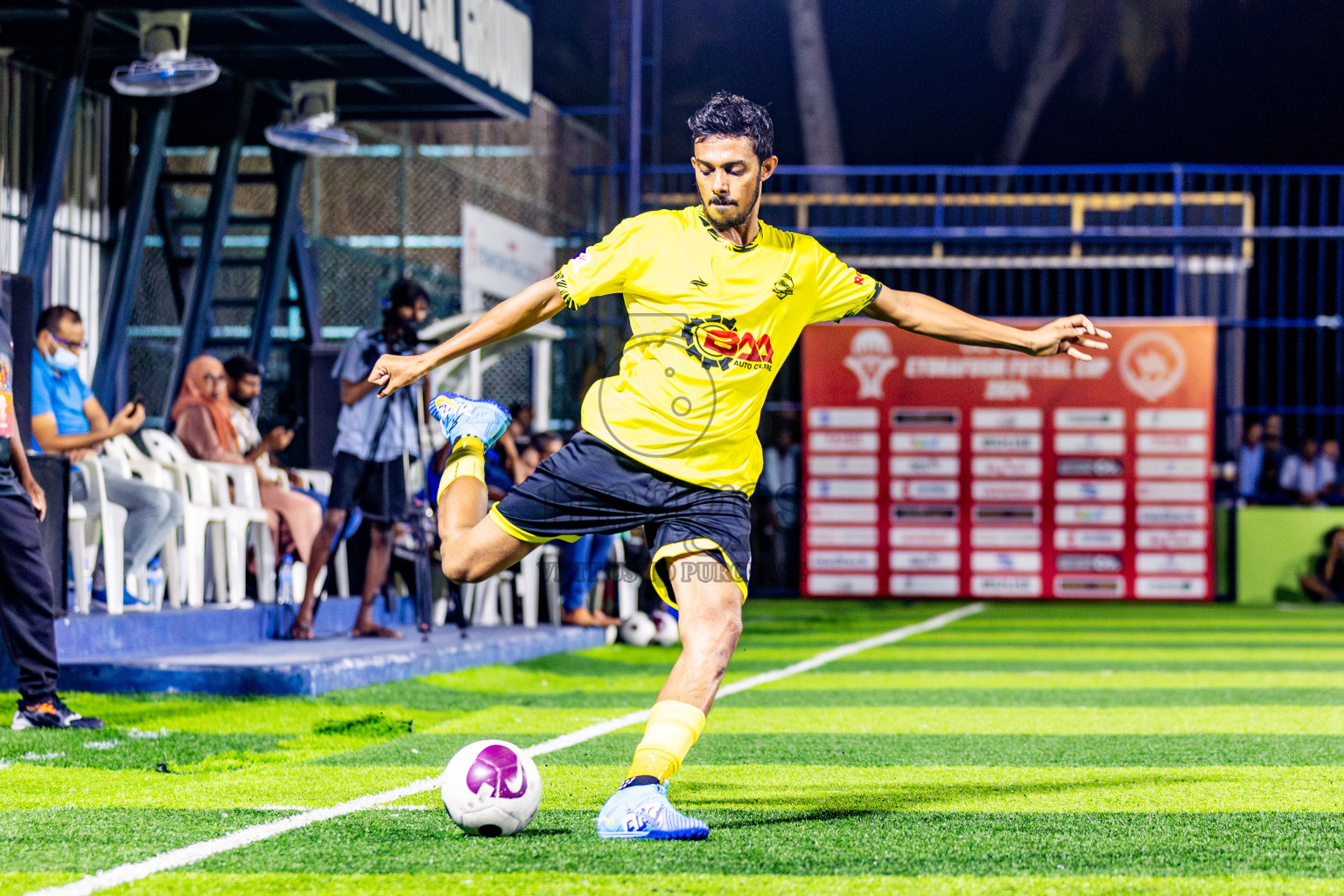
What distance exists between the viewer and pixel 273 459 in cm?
1260

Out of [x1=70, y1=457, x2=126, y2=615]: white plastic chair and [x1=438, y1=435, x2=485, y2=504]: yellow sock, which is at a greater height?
[x1=438, y1=435, x2=485, y2=504]: yellow sock

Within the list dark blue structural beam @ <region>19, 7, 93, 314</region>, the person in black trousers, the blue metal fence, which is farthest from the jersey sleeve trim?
the blue metal fence

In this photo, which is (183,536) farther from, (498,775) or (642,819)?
(642,819)

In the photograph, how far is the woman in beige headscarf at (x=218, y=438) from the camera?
11.2 metres

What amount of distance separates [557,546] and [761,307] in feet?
32.0

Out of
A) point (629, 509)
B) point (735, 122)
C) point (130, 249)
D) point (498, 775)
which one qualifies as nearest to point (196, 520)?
point (130, 249)

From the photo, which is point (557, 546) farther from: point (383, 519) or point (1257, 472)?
point (1257, 472)

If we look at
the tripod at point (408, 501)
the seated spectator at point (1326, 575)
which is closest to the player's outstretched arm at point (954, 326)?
the tripod at point (408, 501)

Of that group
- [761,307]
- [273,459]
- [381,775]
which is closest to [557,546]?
[273,459]

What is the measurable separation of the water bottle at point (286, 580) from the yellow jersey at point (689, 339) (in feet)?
23.7

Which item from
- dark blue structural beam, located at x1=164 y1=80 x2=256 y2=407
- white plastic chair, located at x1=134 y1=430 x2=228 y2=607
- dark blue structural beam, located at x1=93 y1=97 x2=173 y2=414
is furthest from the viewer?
dark blue structural beam, located at x1=164 y1=80 x2=256 y2=407

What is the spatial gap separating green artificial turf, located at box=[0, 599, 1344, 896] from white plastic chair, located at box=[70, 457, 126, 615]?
1234 mm

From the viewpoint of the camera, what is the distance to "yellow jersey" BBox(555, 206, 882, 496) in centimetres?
488

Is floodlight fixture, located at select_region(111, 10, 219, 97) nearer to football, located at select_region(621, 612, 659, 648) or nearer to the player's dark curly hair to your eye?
football, located at select_region(621, 612, 659, 648)
